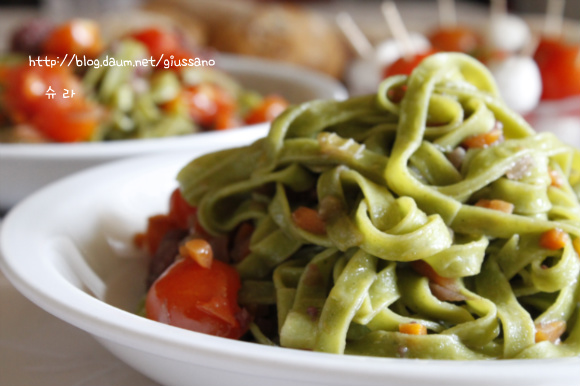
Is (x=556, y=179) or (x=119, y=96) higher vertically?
(x=556, y=179)

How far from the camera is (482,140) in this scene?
5.87ft

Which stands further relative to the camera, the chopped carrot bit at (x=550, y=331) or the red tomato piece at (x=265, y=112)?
the red tomato piece at (x=265, y=112)

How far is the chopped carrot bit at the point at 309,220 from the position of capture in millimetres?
1672

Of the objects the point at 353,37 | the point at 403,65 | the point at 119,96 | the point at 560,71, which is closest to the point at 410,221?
the point at 119,96

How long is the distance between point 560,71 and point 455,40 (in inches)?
34.7

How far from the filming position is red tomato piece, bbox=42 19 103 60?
384cm

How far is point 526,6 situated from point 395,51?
641cm

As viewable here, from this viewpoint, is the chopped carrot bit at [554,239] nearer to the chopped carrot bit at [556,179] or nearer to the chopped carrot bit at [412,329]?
the chopped carrot bit at [556,179]

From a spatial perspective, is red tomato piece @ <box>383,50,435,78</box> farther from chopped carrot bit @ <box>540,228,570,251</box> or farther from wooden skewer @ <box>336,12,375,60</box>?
chopped carrot bit @ <box>540,228,570,251</box>

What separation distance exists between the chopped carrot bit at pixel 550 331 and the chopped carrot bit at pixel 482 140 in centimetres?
47

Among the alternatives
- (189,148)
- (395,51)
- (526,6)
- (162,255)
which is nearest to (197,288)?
(162,255)

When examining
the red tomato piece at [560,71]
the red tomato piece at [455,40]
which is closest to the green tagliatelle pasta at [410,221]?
the red tomato piece at [560,71]

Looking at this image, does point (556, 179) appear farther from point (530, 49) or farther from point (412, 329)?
point (530, 49)

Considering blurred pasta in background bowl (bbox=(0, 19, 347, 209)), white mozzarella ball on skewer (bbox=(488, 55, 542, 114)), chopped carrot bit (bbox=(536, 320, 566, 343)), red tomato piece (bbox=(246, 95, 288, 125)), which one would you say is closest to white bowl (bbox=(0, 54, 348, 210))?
blurred pasta in background bowl (bbox=(0, 19, 347, 209))
